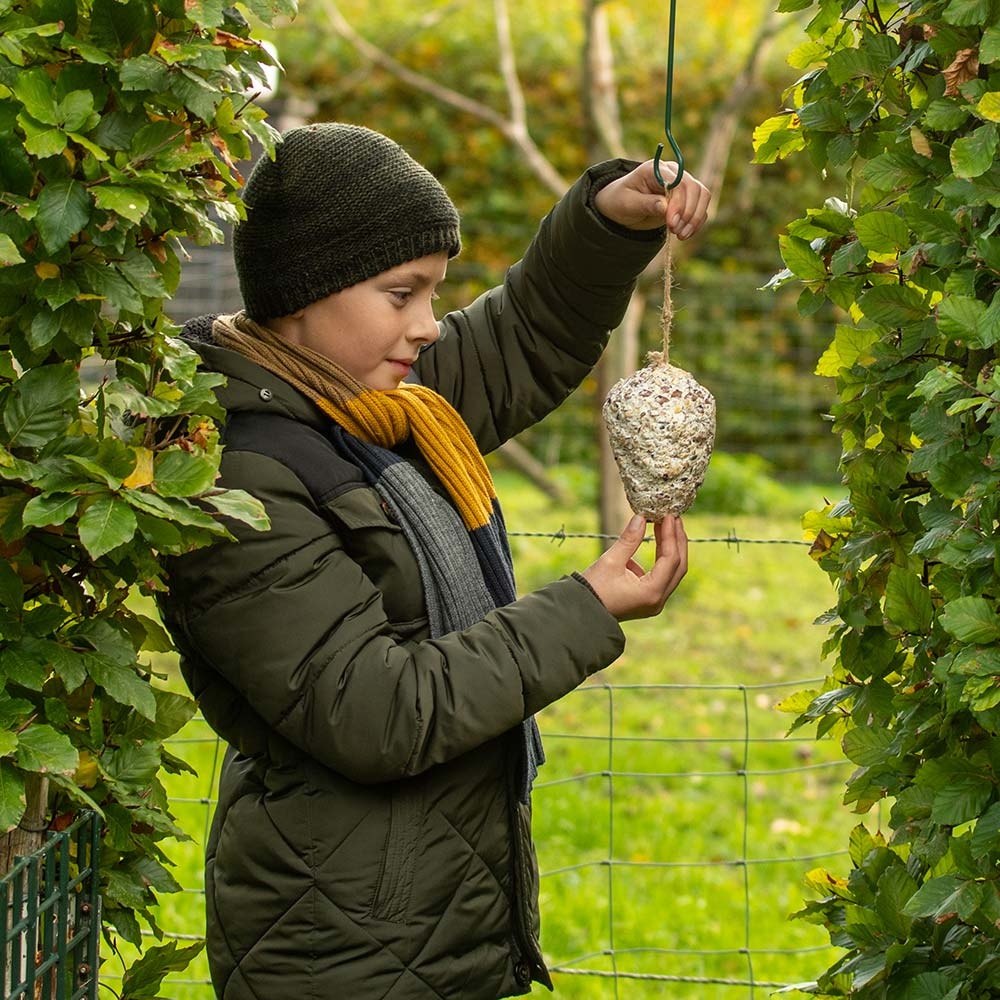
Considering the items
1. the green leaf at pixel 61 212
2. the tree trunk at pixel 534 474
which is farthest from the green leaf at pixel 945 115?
the tree trunk at pixel 534 474

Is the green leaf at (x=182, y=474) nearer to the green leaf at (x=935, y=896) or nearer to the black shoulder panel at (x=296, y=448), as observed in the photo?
the black shoulder panel at (x=296, y=448)

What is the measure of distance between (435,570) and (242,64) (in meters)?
0.75

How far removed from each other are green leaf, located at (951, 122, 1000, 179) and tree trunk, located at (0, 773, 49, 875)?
52.9 inches

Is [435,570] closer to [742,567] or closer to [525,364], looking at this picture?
[525,364]

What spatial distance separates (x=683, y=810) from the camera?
4.88 meters

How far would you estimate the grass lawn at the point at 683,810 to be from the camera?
3.77 metres

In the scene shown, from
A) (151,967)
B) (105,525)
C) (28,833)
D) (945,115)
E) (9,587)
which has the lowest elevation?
(151,967)

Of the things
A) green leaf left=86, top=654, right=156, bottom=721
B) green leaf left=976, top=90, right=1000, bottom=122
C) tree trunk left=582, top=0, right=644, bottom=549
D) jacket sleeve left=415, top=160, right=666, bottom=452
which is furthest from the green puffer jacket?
tree trunk left=582, top=0, right=644, bottom=549

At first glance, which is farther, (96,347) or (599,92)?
(599,92)

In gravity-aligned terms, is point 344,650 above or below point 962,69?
below

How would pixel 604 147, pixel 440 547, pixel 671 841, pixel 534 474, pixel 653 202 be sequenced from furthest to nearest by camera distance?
pixel 534 474
pixel 604 147
pixel 671 841
pixel 653 202
pixel 440 547

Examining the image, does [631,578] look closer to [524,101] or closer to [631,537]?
[631,537]

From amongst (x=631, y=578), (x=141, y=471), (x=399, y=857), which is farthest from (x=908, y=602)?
(x=141, y=471)

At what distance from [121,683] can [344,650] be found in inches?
12.7
